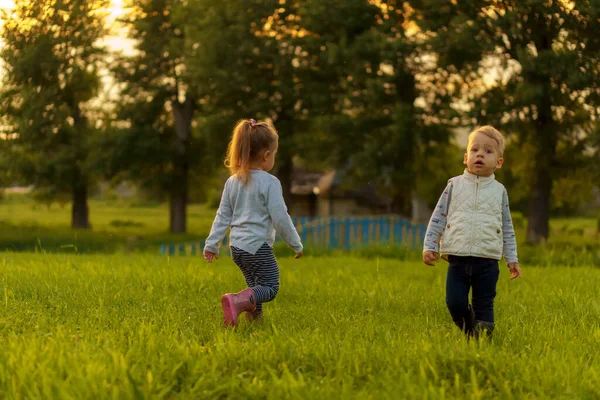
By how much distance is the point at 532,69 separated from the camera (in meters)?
20.0

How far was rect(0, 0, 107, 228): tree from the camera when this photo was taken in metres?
25.5

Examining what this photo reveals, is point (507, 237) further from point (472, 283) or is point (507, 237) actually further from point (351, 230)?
point (351, 230)

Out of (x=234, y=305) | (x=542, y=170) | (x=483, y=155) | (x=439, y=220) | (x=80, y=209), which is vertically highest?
(x=542, y=170)

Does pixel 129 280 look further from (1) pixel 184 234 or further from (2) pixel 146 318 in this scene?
(1) pixel 184 234

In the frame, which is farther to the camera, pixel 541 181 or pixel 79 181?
pixel 79 181

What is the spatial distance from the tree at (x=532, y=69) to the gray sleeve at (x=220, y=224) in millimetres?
16001

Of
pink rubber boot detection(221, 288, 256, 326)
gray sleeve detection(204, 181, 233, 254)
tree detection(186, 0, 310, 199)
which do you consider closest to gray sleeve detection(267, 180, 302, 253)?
gray sleeve detection(204, 181, 233, 254)

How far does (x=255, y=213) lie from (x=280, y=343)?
149cm

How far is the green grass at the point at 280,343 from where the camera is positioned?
358 centimetres

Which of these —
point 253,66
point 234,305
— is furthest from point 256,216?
point 253,66

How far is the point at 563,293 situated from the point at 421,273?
103 inches

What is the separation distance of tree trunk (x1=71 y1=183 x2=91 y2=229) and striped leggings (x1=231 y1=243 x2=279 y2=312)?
26.4 meters

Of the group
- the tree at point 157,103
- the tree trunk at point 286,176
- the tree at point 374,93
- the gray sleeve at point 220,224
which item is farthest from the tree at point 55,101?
the gray sleeve at point 220,224

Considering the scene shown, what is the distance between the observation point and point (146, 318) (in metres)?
5.38
